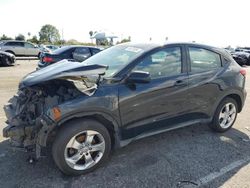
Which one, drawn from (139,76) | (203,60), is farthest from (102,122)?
(203,60)

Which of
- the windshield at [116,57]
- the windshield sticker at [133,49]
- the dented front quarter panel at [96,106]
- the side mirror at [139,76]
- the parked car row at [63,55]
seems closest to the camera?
the dented front quarter panel at [96,106]

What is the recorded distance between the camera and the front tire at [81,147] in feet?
9.50

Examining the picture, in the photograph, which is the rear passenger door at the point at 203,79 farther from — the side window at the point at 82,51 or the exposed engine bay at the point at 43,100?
the side window at the point at 82,51

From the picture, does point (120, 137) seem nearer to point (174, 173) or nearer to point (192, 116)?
point (174, 173)

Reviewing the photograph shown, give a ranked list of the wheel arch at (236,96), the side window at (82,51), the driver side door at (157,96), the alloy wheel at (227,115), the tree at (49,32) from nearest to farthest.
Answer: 1. the driver side door at (157,96)
2. the wheel arch at (236,96)
3. the alloy wheel at (227,115)
4. the side window at (82,51)
5. the tree at (49,32)

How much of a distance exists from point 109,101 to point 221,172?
1732mm

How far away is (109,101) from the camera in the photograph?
121 inches

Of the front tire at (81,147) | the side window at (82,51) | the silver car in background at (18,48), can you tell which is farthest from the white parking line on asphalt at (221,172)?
the silver car in background at (18,48)

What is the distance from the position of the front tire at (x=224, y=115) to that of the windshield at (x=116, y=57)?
6.30 ft

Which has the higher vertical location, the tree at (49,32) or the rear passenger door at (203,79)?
the tree at (49,32)

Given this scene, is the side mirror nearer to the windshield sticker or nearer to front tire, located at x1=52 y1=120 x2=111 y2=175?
the windshield sticker

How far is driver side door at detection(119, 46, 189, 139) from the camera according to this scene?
3283mm

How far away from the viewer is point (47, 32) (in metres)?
92.8

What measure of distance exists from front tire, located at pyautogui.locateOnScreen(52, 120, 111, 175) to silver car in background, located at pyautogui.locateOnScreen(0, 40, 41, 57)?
20.3m
